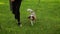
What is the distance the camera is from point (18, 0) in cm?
923

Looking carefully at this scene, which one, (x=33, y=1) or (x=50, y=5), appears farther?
(x=33, y=1)

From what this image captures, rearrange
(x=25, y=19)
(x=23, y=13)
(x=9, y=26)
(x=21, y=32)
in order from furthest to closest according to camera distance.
→ 1. (x=23, y=13)
2. (x=25, y=19)
3. (x=9, y=26)
4. (x=21, y=32)

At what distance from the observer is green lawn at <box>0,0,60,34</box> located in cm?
946

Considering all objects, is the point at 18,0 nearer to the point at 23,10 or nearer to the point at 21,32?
the point at 21,32

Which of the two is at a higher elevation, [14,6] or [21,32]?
[14,6]

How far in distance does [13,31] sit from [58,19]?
2782mm

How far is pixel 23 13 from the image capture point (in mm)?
12531

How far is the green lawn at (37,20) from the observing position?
31.0 ft

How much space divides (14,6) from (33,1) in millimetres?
6784

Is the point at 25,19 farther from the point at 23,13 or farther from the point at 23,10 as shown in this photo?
the point at 23,10

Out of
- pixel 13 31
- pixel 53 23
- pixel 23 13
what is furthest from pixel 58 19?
pixel 13 31

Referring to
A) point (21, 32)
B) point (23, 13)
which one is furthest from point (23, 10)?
point (21, 32)

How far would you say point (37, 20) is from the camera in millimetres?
11031

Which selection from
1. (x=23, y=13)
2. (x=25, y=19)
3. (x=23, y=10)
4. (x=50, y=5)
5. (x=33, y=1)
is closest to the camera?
(x=25, y=19)
